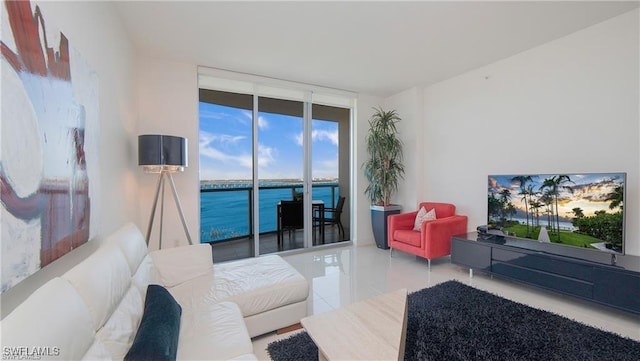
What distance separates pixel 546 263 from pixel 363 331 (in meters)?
2.31

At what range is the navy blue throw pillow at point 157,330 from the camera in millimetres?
1060

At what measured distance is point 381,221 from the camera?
181 inches

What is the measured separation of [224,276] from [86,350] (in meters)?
1.43

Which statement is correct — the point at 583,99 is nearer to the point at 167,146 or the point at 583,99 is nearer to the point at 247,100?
the point at 247,100

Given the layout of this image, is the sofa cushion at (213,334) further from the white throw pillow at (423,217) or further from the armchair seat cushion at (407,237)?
the white throw pillow at (423,217)

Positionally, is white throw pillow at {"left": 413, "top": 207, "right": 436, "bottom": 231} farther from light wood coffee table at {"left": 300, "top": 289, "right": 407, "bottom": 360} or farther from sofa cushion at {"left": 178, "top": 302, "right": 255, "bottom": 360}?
sofa cushion at {"left": 178, "top": 302, "right": 255, "bottom": 360}

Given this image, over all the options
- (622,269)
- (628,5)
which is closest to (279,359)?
(622,269)

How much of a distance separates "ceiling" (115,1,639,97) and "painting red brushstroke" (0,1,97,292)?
1488mm

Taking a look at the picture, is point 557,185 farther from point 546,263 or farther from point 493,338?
point 493,338

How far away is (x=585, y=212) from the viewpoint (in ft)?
8.59

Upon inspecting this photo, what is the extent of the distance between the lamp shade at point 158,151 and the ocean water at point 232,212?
1260mm

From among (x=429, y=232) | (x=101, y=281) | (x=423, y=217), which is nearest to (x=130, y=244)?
(x=101, y=281)

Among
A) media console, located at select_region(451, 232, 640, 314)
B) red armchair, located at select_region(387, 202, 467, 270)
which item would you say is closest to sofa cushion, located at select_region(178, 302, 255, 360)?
red armchair, located at select_region(387, 202, 467, 270)

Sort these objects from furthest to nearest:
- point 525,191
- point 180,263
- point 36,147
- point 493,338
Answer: point 525,191 → point 180,263 → point 493,338 → point 36,147
